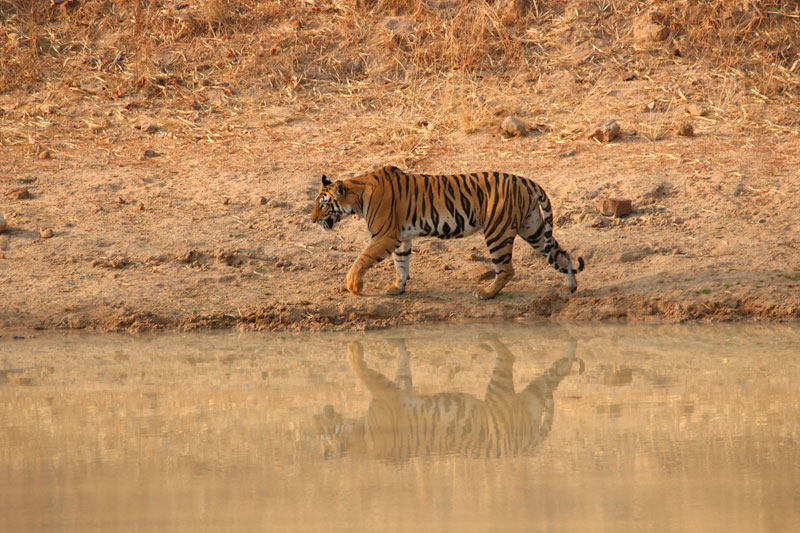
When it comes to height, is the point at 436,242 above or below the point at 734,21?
below

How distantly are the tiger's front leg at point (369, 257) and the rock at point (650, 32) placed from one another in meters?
6.20

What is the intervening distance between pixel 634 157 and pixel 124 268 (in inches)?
211

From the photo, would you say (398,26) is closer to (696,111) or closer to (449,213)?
(696,111)

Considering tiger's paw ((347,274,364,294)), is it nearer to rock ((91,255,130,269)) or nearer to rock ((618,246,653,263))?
rock ((91,255,130,269))

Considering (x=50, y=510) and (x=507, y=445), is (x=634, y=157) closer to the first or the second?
(x=507, y=445)

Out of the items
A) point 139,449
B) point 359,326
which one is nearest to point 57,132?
point 359,326

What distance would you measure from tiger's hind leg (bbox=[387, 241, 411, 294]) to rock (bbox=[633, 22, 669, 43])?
5958mm

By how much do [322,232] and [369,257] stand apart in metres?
1.42

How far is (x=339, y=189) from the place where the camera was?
851 cm

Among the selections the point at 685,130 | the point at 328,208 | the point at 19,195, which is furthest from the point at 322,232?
the point at 685,130

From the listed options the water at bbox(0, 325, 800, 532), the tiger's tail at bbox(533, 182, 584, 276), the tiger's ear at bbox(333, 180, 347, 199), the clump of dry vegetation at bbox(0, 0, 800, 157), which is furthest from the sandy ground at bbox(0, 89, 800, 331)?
the tiger's ear at bbox(333, 180, 347, 199)

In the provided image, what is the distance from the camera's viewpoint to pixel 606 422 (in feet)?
17.1

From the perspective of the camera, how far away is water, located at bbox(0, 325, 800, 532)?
3965mm

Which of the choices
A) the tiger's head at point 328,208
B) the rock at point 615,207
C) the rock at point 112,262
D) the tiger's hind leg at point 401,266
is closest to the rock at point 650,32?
the rock at point 615,207
